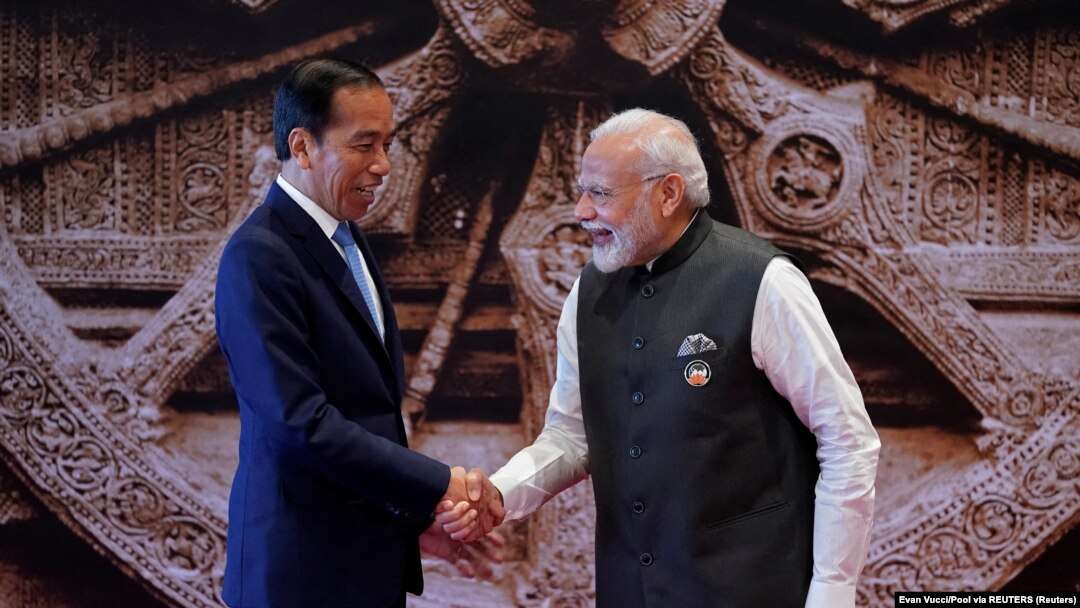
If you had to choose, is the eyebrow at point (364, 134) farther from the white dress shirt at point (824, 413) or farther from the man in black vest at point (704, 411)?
the white dress shirt at point (824, 413)

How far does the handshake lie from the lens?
83.2 inches

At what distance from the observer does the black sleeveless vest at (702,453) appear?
6.59ft

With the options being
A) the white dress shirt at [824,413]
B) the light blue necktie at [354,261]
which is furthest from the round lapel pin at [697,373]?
the light blue necktie at [354,261]

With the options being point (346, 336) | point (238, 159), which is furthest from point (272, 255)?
point (238, 159)

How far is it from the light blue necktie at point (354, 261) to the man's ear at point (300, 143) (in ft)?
0.53

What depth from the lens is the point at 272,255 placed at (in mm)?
1894

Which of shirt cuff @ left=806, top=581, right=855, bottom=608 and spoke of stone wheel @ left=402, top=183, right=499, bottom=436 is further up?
spoke of stone wheel @ left=402, top=183, right=499, bottom=436

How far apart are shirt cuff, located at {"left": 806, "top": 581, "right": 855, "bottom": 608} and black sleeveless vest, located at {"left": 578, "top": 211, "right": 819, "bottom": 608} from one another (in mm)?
47

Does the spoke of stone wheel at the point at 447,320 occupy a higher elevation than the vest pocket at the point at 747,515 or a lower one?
higher

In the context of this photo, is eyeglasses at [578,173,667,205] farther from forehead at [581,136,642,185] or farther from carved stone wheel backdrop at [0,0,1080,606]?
carved stone wheel backdrop at [0,0,1080,606]

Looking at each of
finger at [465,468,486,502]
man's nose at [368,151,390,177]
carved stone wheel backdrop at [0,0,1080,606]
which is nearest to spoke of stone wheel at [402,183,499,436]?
carved stone wheel backdrop at [0,0,1080,606]

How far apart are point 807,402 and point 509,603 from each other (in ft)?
6.13

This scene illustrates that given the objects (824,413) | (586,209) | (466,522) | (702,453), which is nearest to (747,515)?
(702,453)

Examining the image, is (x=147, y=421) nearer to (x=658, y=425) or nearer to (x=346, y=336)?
(x=346, y=336)
